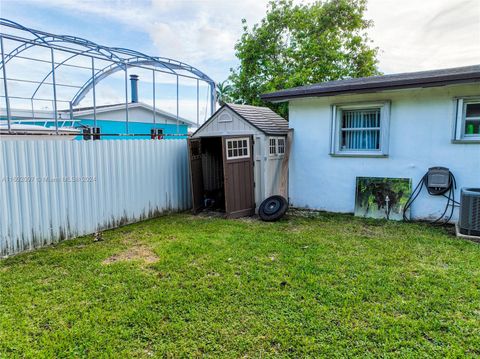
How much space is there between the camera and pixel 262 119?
24.5 ft

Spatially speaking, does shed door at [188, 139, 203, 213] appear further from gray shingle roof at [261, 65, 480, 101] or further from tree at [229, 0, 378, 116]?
tree at [229, 0, 378, 116]

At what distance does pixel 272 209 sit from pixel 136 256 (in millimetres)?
3110

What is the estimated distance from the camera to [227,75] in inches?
686

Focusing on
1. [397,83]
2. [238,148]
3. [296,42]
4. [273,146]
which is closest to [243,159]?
[238,148]

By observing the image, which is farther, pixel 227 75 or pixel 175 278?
pixel 227 75

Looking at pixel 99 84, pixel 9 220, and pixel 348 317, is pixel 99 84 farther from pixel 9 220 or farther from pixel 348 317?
pixel 348 317

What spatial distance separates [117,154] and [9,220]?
2.19 meters

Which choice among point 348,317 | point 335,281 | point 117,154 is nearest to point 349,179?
point 335,281

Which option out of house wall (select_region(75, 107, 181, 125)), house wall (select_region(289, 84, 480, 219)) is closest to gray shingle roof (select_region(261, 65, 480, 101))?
house wall (select_region(289, 84, 480, 219))

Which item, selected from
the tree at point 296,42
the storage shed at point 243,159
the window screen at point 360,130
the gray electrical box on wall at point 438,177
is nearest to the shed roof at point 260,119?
the storage shed at point 243,159

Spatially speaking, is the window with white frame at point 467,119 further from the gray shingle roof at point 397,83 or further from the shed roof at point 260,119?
the shed roof at point 260,119

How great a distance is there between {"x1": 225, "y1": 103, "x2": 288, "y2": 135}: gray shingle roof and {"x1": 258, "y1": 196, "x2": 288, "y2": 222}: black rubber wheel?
5.06 feet

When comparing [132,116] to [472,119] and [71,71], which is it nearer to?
[71,71]

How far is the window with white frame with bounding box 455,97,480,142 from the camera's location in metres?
5.65
